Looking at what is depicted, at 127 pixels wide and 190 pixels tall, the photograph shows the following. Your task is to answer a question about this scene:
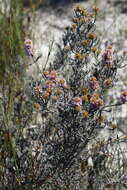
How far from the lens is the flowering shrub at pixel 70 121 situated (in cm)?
185

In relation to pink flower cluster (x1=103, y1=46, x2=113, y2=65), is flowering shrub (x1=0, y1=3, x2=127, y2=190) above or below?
below

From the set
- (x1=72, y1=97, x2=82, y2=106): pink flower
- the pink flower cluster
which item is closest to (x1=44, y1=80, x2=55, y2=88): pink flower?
(x1=72, y1=97, x2=82, y2=106): pink flower

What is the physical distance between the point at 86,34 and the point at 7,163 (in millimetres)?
731

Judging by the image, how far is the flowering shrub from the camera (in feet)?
6.07

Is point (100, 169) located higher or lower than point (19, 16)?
lower

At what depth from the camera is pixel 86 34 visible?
2.06 meters

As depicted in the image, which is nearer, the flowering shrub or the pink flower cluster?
the flowering shrub

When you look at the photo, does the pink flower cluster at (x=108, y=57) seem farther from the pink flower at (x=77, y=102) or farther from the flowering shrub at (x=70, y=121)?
the pink flower at (x=77, y=102)

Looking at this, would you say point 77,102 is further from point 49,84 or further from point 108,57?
point 108,57

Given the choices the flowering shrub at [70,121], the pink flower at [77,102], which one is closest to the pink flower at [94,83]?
the flowering shrub at [70,121]

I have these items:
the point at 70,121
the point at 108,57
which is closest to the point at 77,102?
the point at 70,121

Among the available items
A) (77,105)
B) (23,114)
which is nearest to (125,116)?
(23,114)

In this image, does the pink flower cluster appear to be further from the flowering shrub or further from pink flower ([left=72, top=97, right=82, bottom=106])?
pink flower ([left=72, top=97, right=82, bottom=106])

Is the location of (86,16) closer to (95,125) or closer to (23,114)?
(95,125)
